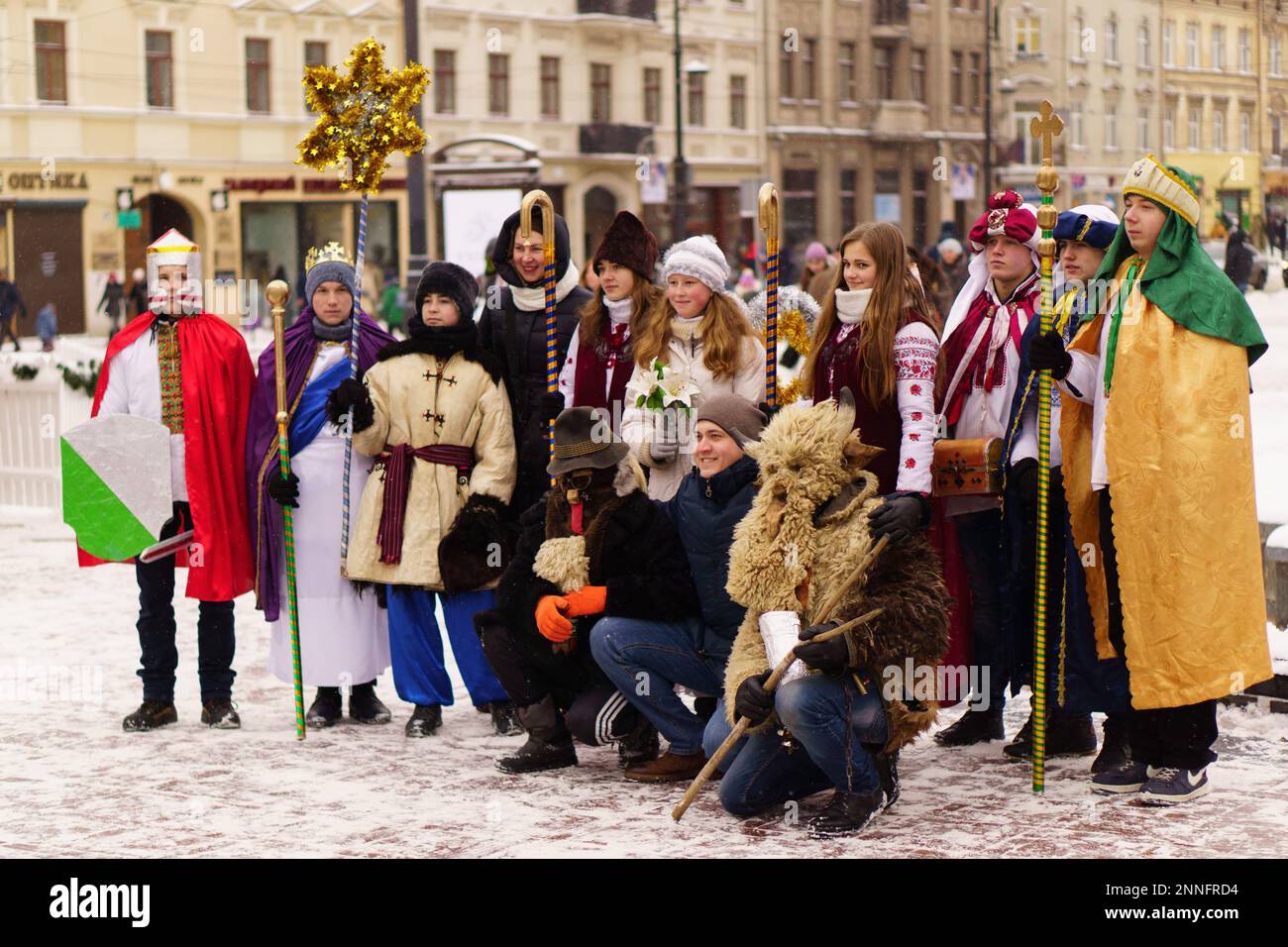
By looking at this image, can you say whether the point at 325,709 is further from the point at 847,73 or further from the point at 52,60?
the point at 847,73

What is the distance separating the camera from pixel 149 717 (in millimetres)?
6754

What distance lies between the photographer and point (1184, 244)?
213 inches

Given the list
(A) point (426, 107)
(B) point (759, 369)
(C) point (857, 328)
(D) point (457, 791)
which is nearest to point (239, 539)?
(D) point (457, 791)

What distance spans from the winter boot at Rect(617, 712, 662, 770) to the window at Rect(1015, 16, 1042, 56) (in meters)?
49.4

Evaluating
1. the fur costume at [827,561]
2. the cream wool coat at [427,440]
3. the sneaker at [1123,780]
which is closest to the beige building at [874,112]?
the cream wool coat at [427,440]

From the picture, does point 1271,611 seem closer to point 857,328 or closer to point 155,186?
point 857,328

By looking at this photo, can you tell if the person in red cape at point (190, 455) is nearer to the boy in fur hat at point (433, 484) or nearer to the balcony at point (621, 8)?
the boy in fur hat at point (433, 484)

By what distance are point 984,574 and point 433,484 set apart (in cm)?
198

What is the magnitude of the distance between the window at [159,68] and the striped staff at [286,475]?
30.2 m

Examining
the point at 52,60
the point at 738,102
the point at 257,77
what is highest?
the point at 738,102

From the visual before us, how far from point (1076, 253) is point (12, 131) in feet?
99.5

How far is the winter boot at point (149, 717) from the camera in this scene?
673 cm

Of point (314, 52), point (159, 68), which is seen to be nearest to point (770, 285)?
point (159, 68)

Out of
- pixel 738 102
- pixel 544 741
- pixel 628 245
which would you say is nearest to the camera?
pixel 544 741
